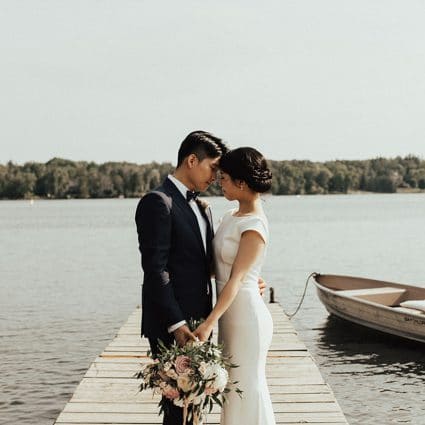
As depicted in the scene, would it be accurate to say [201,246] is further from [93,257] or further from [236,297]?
[93,257]

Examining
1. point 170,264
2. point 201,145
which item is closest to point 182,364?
point 170,264

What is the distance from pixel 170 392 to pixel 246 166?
1207 millimetres

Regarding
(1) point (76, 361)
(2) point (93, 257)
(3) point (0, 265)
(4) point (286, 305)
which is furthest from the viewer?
(2) point (93, 257)

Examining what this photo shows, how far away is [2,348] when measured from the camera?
14125mm

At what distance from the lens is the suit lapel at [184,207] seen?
412 centimetres

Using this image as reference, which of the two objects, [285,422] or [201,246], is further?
[285,422]

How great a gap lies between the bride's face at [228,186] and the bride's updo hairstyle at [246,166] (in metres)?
0.03

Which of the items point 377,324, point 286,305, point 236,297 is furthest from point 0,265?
point 236,297

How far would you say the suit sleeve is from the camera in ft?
13.1

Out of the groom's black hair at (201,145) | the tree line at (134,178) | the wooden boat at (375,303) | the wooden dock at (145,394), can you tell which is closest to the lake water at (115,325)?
the wooden boat at (375,303)

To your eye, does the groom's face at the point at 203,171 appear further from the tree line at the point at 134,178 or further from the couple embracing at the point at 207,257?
the tree line at the point at 134,178

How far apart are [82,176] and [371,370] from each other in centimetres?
11863

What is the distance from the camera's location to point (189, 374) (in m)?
3.79

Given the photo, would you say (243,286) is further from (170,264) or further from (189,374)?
(189,374)
